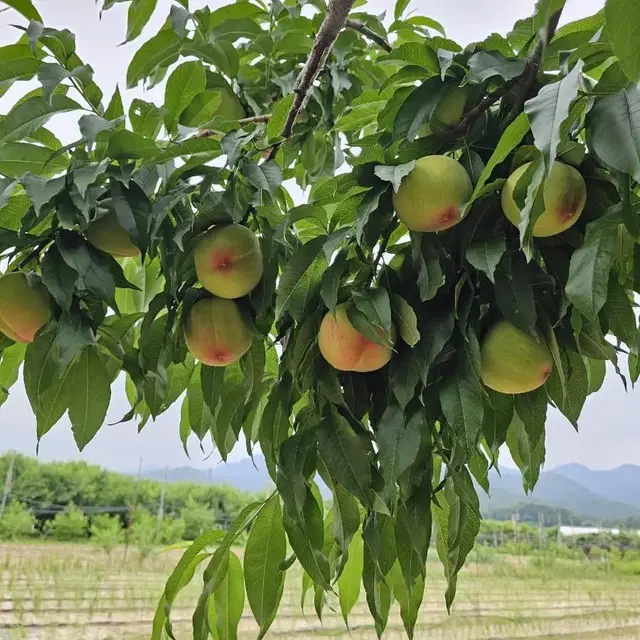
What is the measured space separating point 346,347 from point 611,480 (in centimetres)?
127

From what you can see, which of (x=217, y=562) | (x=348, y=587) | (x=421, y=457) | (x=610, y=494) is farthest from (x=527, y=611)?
(x=421, y=457)

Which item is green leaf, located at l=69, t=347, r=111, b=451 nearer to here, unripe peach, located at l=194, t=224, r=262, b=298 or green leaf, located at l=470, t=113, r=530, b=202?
unripe peach, located at l=194, t=224, r=262, b=298

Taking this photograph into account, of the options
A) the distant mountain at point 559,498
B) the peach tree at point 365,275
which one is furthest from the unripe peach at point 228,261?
the distant mountain at point 559,498

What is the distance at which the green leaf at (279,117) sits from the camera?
19.3 inches

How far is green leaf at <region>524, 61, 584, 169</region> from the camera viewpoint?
0.80 ft

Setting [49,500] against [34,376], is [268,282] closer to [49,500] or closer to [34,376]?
[34,376]

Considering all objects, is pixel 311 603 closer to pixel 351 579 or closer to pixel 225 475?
pixel 225 475

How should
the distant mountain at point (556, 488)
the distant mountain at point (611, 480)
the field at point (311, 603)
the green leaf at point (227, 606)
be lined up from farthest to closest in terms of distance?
1. the distant mountain at point (611, 480)
2. the distant mountain at point (556, 488)
3. the field at point (311, 603)
4. the green leaf at point (227, 606)

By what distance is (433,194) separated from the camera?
34 centimetres

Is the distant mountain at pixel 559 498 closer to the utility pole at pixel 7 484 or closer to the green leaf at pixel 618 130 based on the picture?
the utility pole at pixel 7 484

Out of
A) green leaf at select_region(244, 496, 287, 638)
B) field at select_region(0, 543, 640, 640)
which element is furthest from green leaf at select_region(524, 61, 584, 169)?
field at select_region(0, 543, 640, 640)

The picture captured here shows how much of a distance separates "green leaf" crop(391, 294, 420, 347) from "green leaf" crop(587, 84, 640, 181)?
4.8 inches

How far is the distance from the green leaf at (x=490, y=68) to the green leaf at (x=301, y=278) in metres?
0.12

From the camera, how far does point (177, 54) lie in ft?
1.94
